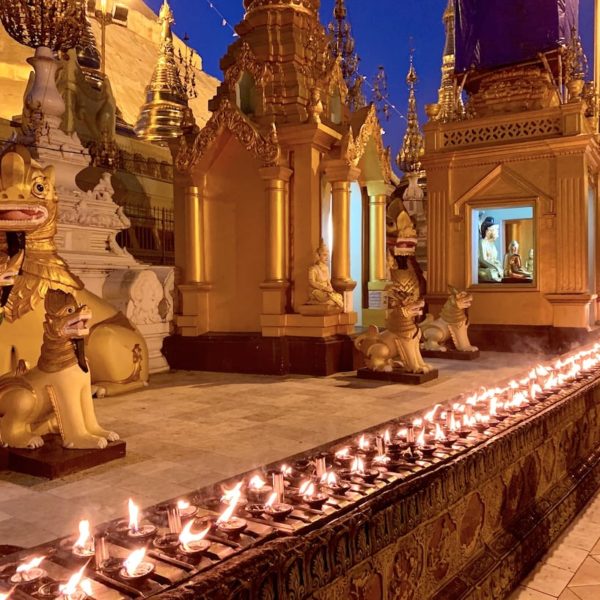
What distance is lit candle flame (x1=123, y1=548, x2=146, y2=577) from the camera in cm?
169

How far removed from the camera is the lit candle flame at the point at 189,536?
6.06ft

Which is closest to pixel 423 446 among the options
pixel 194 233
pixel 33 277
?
pixel 33 277

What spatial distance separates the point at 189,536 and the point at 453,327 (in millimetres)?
7719

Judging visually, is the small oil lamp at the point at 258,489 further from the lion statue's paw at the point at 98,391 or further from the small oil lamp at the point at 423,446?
the lion statue's paw at the point at 98,391

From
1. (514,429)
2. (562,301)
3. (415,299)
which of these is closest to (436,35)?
(562,301)

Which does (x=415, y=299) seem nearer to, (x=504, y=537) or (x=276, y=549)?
(x=504, y=537)

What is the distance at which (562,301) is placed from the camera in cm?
975

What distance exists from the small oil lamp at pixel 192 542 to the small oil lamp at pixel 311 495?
1.34ft

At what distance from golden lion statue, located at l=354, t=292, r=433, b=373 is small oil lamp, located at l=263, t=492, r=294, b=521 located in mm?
4615

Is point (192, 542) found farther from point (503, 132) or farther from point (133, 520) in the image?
point (503, 132)

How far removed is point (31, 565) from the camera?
1.73 meters

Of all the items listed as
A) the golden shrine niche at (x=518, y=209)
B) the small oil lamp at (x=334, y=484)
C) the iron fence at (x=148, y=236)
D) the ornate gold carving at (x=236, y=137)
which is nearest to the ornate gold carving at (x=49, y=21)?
the ornate gold carving at (x=236, y=137)

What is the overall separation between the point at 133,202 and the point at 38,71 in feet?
18.2

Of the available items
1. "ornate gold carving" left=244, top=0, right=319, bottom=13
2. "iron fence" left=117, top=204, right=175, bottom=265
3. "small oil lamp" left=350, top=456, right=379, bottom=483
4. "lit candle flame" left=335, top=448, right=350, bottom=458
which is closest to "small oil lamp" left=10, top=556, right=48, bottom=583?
"small oil lamp" left=350, top=456, right=379, bottom=483
